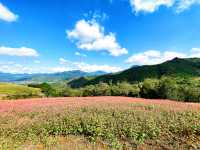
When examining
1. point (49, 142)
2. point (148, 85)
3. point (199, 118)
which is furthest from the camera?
point (148, 85)

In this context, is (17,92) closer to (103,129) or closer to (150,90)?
(150,90)

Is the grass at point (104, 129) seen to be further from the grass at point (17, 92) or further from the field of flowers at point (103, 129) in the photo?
the grass at point (17, 92)

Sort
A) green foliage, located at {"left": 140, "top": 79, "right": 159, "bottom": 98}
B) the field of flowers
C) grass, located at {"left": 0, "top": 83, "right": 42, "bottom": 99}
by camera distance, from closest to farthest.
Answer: the field of flowers < green foliage, located at {"left": 140, "top": 79, "right": 159, "bottom": 98} < grass, located at {"left": 0, "top": 83, "right": 42, "bottom": 99}

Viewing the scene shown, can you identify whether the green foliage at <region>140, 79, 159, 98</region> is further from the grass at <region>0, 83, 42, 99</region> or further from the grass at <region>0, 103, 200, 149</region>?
the grass at <region>0, 103, 200, 149</region>

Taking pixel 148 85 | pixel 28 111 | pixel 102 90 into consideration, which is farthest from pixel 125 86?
pixel 28 111

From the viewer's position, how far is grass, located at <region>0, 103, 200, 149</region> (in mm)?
10727

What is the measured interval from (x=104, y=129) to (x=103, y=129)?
5 cm

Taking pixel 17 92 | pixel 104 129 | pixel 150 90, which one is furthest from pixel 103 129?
pixel 17 92

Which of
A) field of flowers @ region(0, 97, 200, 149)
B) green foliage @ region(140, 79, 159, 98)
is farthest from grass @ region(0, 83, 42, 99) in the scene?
field of flowers @ region(0, 97, 200, 149)

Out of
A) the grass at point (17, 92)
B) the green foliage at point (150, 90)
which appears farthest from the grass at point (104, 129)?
the grass at point (17, 92)

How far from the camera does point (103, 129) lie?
12.1 metres

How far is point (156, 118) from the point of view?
13000mm

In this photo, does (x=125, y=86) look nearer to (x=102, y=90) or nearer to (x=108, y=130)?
(x=102, y=90)

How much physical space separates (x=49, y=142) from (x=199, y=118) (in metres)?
6.99
